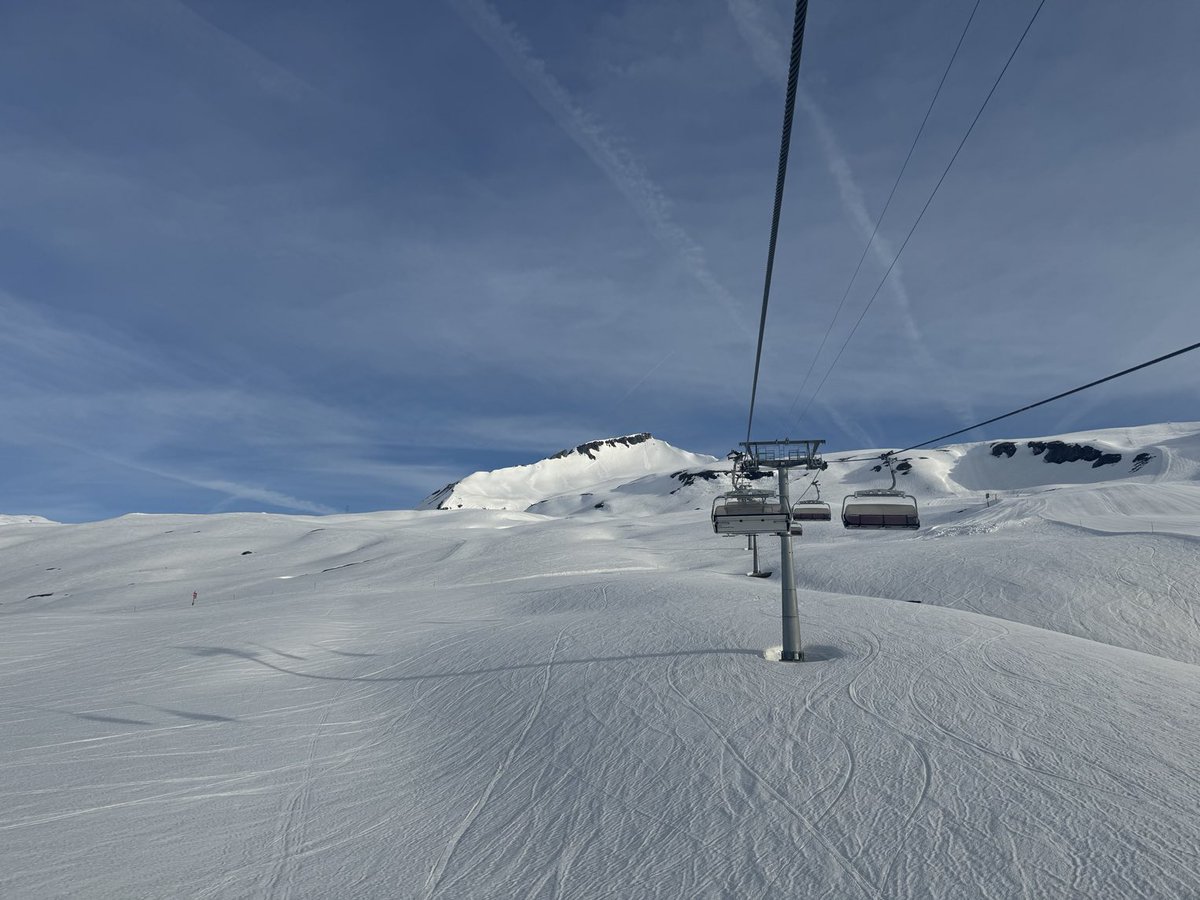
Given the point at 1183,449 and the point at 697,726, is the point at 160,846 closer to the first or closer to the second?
the point at 697,726

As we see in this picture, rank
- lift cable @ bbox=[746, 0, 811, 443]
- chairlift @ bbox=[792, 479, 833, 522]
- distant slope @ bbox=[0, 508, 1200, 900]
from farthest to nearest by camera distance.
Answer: chairlift @ bbox=[792, 479, 833, 522], distant slope @ bbox=[0, 508, 1200, 900], lift cable @ bbox=[746, 0, 811, 443]

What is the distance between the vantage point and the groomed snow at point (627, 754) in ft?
27.4

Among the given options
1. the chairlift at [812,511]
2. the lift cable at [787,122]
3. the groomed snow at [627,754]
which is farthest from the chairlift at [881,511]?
the lift cable at [787,122]

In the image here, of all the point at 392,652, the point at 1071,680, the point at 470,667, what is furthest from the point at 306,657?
the point at 1071,680

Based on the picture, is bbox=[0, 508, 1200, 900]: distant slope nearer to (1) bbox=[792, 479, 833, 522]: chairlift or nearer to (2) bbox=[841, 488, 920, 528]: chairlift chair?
(2) bbox=[841, 488, 920, 528]: chairlift chair

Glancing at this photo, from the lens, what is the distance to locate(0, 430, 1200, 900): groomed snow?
8359 mm

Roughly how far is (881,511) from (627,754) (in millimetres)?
13658

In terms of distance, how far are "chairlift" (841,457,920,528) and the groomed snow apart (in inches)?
110

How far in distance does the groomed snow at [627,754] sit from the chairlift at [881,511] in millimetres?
2798

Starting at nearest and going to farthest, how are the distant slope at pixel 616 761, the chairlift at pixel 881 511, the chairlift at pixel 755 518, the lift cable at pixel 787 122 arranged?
the lift cable at pixel 787 122, the distant slope at pixel 616 761, the chairlift at pixel 755 518, the chairlift at pixel 881 511

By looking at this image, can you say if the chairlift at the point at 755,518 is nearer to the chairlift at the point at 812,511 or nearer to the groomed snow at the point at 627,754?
the groomed snow at the point at 627,754

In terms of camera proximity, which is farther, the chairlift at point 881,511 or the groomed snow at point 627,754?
the chairlift at point 881,511

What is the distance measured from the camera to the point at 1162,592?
27500 mm

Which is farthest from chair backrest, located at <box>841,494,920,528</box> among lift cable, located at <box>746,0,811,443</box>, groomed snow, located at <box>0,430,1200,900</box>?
lift cable, located at <box>746,0,811,443</box>
